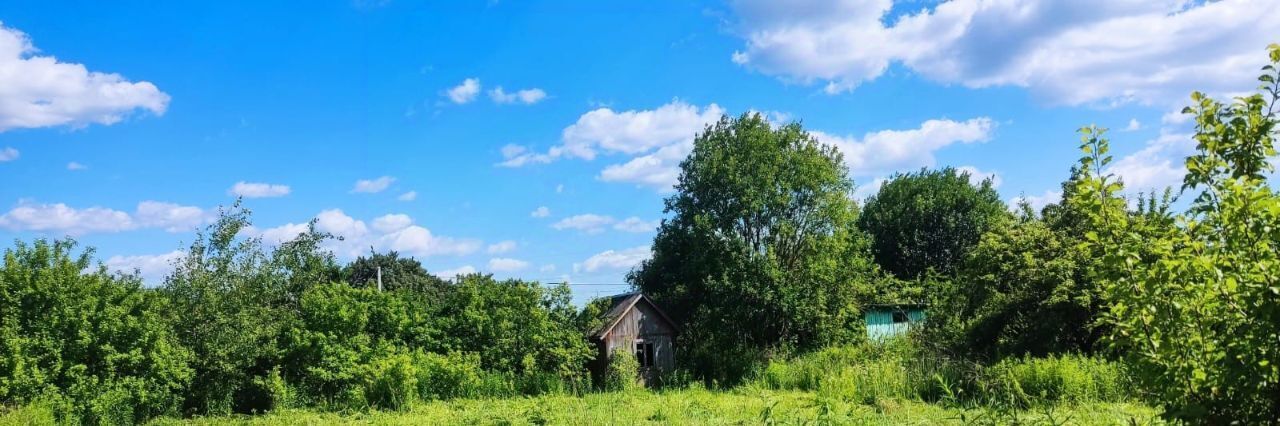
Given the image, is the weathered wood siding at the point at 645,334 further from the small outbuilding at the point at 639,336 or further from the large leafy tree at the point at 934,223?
the large leafy tree at the point at 934,223

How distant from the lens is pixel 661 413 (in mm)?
12094

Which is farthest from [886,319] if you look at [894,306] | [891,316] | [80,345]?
[80,345]

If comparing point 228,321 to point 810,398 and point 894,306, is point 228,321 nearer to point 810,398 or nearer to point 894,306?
point 810,398

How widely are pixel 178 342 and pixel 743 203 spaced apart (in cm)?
1490

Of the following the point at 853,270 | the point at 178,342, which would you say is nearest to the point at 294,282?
the point at 178,342

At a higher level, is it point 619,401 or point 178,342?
point 178,342

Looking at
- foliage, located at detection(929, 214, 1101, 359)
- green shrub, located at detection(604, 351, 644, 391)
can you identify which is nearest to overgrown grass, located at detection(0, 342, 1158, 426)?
green shrub, located at detection(604, 351, 644, 391)

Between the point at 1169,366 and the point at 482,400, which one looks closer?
the point at 1169,366

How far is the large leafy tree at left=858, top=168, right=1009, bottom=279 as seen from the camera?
34125 millimetres

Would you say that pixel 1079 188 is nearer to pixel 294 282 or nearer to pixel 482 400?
pixel 482 400

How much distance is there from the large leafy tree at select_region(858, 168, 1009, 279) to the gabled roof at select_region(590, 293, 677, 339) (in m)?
15.8

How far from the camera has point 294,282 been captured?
18125 millimetres

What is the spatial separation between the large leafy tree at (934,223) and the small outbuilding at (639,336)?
1564 cm

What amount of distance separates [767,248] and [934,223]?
14812mm
